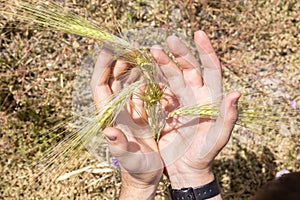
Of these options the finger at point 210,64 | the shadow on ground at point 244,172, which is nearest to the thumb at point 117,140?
the finger at point 210,64

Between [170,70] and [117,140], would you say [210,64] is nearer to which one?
[170,70]

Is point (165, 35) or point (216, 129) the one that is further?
point (165, 35)

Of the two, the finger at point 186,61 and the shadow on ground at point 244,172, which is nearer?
the finger at point 186,61

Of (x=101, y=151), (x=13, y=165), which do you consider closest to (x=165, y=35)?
(x=101, y=151)

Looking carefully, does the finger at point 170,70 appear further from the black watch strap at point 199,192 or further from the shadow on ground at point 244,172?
the shadow on ground at point 244,172

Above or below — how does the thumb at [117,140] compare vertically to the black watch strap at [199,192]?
above

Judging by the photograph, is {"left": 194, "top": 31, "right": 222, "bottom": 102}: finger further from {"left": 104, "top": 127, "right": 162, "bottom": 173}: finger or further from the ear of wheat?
{"left": 104, "top": 127, "right": 162, "bottom": 173}: finger

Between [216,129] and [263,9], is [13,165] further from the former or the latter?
[263,9]

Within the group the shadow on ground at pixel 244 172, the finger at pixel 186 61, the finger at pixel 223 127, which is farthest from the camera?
the shadow on ground at pixel 244 172
